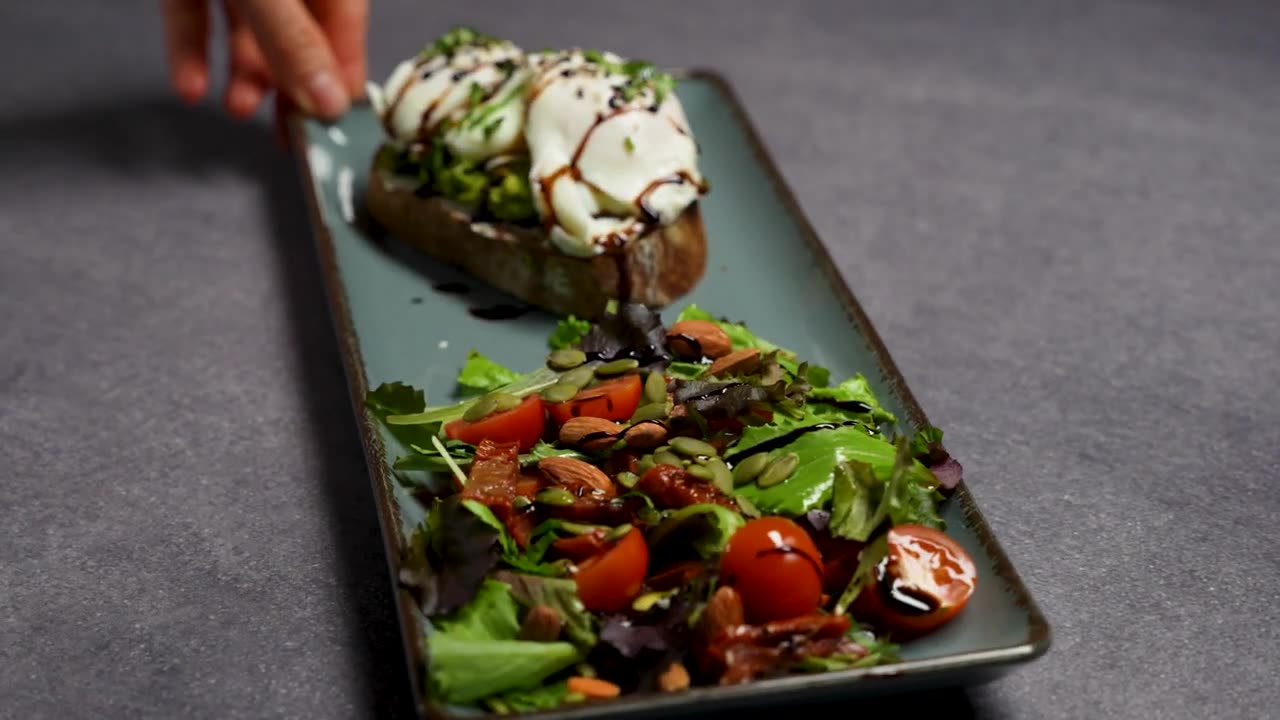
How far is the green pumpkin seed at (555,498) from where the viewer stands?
2.43m

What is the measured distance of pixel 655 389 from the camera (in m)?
2.76

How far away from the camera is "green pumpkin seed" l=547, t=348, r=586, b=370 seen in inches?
116

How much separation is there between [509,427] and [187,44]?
2.35 metres

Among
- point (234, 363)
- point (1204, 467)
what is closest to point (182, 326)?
point (234, 363)

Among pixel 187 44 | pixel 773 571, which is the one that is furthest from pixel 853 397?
pixel 187 44

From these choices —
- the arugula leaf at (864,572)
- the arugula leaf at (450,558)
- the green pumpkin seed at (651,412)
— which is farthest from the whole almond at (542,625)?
the green pumpkin seed at (651,412)

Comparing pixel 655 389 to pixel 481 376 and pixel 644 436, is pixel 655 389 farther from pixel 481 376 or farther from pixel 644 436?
pixel 481 376

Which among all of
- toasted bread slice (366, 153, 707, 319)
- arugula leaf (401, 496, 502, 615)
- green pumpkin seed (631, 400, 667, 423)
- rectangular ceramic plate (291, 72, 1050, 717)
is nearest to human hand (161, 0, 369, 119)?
rectangular ceramic plate (291, 72, 1050, 717)

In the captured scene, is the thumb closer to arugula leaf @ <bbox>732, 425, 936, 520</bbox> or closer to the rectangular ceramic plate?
the rectangular ceramic plate

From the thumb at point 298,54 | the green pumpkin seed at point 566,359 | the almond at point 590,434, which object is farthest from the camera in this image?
the thumb at point 298,54

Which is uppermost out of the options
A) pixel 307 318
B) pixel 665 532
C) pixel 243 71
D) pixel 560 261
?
pixel 665 532

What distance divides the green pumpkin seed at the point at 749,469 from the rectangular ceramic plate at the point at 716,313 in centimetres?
34

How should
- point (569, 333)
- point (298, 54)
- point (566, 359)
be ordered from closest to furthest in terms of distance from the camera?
1. point (566, 359)
2. point (569, 333)
3. point (298, 54)

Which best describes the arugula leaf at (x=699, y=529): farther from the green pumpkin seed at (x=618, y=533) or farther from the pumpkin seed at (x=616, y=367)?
the pumpkin seed at (x=616, y=367)
